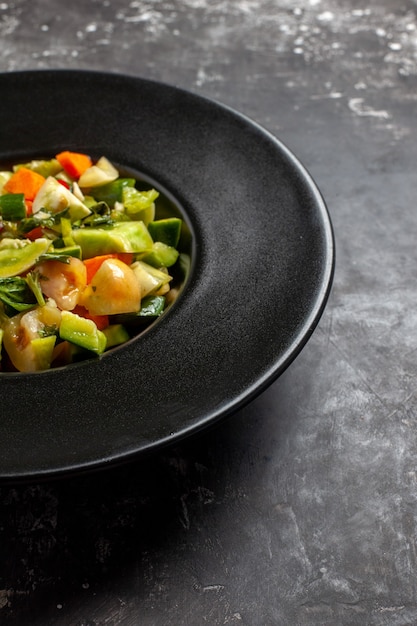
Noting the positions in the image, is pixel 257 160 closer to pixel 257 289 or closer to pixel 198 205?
pixel 198 205

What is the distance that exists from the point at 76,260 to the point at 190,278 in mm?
309

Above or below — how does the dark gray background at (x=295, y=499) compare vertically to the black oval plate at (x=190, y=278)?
below

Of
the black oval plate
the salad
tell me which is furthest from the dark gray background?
the salad

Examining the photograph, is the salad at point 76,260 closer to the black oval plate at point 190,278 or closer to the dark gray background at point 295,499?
the black oval plate at point 190,278

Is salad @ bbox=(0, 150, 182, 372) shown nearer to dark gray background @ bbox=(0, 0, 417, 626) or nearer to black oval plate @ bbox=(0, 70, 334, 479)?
black oval plate @ bbox=(0, 70, 334, 479)

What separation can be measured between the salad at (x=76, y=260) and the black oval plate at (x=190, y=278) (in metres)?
0.10

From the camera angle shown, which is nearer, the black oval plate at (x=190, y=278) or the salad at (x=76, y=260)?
the black oval plate at (x=190, y=278)

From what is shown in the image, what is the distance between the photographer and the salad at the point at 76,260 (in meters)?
1.81

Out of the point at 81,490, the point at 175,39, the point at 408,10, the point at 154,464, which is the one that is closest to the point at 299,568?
the point at 154,464

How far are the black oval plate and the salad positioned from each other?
0.32 ft

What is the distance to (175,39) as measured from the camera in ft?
11.0

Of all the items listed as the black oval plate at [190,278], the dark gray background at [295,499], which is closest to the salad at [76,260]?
the black oval plate at [190,278]

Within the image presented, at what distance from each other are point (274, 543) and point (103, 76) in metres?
1.65

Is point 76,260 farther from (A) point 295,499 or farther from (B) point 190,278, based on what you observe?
(A) point 295,499
